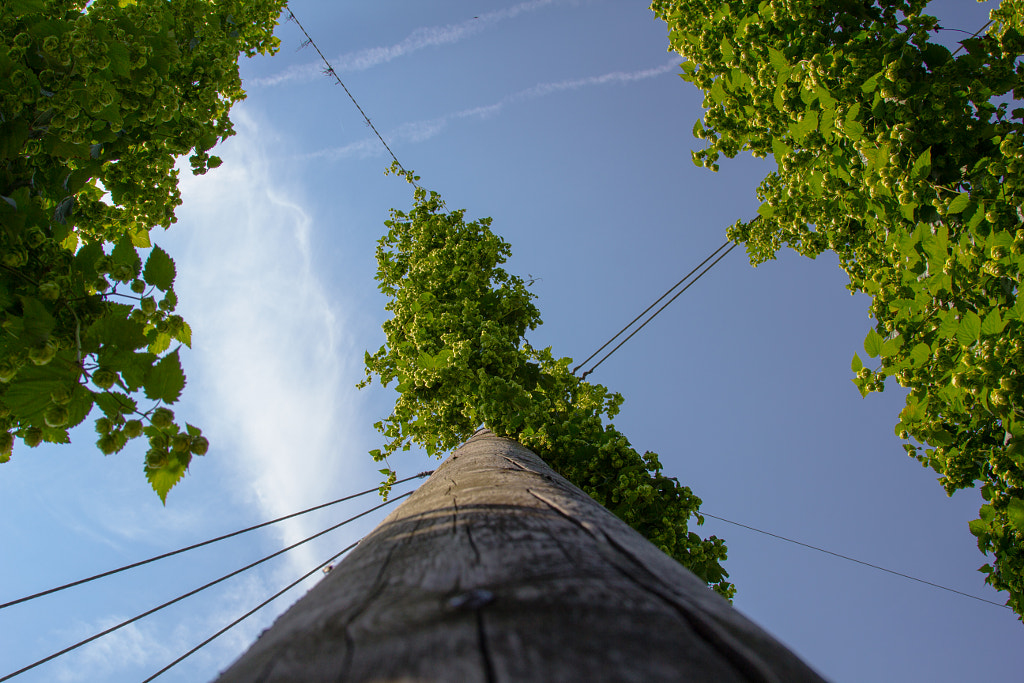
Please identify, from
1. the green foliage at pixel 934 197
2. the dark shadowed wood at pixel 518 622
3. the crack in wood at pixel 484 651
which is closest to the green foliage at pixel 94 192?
the dark shadowed wood at pixel 518 622

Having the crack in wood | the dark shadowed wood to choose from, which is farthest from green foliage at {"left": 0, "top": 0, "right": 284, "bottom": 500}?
the crack in wood

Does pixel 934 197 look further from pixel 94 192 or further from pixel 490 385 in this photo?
pixel 94 192

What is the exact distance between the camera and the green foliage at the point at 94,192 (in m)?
1.67

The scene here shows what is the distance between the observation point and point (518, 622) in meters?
0.57

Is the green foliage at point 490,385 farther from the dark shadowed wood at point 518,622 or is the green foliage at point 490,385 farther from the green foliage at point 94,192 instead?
the dark shadowed wood at point 518,622

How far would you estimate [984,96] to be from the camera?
2.75 metres

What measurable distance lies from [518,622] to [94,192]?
12.8ft

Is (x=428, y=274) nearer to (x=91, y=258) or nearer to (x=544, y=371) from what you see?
(x=544, y=371)

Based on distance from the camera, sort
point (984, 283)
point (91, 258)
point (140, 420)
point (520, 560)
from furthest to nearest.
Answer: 1. point (984, 283)
2. point (91, 258)
3. point (140, 420)
4. point (520, 560)

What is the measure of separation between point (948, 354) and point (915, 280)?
48 cm


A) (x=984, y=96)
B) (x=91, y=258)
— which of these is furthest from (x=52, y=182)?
(x=984, y=96)

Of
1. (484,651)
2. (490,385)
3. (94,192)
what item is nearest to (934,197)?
(490,385)

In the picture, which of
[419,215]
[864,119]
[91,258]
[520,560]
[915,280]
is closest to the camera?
[520,560]

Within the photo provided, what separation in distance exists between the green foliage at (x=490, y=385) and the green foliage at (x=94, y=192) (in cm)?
205
